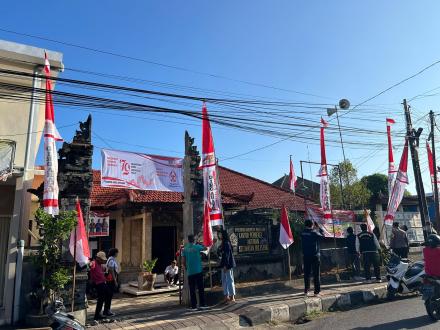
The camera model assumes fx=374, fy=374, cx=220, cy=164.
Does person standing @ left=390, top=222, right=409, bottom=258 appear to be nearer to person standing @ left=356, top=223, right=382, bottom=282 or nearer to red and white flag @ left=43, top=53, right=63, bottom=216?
person standing @ left=356, top=223, right=382, bottom=282

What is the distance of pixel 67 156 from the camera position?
Result: 28.3 ft

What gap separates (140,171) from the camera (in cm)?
991

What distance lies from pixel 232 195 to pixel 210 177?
5.98 metres

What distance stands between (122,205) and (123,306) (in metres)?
5.35

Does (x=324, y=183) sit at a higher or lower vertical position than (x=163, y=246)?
higher

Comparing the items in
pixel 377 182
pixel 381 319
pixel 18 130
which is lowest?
pixel 381 319

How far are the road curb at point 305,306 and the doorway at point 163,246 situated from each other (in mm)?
8447

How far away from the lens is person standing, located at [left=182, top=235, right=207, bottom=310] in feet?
28.4

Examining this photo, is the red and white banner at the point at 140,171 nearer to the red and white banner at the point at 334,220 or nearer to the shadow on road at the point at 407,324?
the red and white banner at the point at 334,220

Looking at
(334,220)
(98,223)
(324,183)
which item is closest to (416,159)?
(334,220)

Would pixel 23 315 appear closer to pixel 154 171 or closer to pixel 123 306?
pixel 123 306

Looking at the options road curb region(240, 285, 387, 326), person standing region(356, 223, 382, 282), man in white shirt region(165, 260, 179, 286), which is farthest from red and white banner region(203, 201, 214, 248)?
man in white shirt region(165, 260, 179, 286)

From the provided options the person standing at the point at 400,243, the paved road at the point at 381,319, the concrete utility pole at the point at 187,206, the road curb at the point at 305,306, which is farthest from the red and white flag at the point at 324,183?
the concrete utility pole at the point at 187,206

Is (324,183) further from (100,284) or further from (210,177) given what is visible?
(100,284)
